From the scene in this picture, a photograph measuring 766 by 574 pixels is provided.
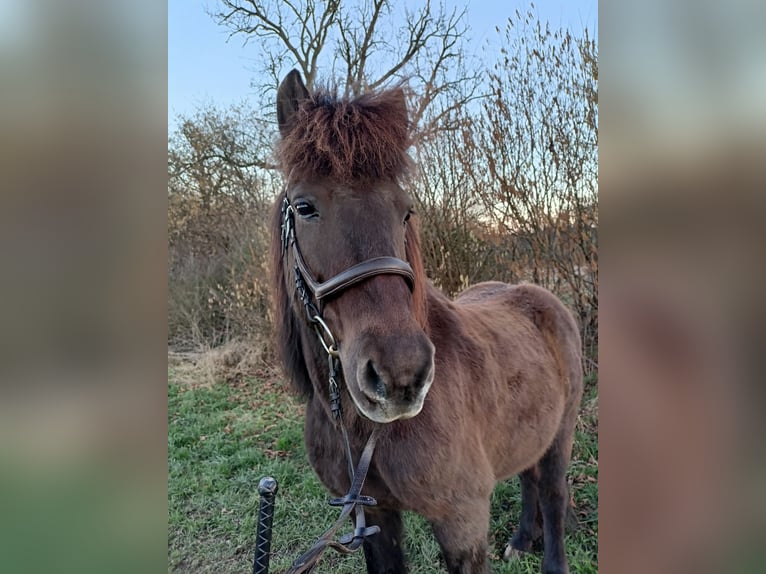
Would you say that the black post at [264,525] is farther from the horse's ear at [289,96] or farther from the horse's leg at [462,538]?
the horse's ear at [289,96]

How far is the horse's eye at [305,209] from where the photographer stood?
5.18ft

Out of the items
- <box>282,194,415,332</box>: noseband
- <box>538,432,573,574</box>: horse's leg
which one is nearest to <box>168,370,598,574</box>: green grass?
<box>538,432,573,574</box>: horse's leg

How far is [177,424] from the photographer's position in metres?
5.27

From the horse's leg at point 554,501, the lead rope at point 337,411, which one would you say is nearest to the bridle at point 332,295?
the lead rope at point 337,411

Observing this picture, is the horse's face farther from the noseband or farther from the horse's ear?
the horse's ear

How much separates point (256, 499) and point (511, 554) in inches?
86.4

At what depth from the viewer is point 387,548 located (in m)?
2.22

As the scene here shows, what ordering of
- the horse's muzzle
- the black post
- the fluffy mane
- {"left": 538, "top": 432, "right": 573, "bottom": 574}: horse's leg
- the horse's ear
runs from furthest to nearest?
{"left": 538, "top": 432, "right": 573, "bottom": 574}: horse's leg → the horse's ear → the fluffy mane → the horse's muzzle → the black post

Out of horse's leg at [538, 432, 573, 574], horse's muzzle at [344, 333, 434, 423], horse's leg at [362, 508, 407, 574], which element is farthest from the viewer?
horse's leg at [538, 432, 573, 574]

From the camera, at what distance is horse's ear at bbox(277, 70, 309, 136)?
5.78 ft

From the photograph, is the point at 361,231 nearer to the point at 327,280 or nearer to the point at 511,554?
the point at 327,280
